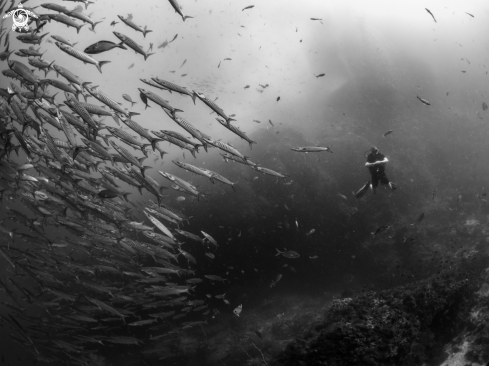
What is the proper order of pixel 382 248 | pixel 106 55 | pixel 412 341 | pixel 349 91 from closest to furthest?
pixel 412 341
pixel 382 248
pixel 349 91
pixel 106 55

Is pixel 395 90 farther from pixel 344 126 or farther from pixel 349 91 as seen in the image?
pixel 344 126

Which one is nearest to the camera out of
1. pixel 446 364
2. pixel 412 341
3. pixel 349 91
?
pixel 412 341

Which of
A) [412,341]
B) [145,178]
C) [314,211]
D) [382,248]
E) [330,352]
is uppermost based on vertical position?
[145,178]

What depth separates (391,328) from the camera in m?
5.38

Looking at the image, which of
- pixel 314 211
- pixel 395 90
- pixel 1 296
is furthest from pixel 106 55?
pixel 314 211

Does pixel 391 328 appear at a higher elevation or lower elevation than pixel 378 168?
lower

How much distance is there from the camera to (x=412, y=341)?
5.57 m

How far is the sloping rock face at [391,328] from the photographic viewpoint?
16.9ft

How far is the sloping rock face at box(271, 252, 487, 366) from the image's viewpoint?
516 centimetres

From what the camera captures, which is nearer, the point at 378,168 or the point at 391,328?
the point at 391,328

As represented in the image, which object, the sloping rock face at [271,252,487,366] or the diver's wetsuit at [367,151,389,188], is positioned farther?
the diver's wetsuit at [367,151,389,188]

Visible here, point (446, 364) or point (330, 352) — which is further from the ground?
point (330, 352)

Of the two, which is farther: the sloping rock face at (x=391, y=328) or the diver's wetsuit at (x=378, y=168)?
the diver's wetsuit at (x=378, y=168)

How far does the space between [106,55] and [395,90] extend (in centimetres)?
4848
